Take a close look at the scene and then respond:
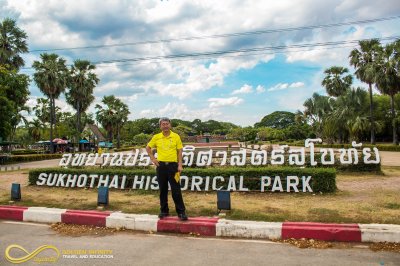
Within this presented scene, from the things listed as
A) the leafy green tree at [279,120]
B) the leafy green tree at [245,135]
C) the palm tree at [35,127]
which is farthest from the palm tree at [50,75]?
the leafy green tree at [279,120]

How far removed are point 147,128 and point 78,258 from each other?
122004 mm

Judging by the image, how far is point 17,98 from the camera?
99.1 feet

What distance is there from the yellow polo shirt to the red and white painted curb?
1.05 m

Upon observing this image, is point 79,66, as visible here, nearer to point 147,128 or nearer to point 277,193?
point 277,193

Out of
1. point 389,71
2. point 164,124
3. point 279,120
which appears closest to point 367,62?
point 389,71

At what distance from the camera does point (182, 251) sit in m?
4.66

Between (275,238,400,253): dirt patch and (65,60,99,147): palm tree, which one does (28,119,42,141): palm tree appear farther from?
(275,238,400,253): dirt patch

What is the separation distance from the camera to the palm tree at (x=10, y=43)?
33.7m

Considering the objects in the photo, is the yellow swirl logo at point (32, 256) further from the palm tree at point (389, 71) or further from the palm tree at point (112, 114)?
the palm tree at point (112, 114)

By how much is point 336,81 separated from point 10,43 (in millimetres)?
44220

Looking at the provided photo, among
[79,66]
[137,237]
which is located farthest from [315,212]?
[79,66]

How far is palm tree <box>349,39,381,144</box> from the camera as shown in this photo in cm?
3872

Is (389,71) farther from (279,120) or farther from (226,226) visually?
(279,120)

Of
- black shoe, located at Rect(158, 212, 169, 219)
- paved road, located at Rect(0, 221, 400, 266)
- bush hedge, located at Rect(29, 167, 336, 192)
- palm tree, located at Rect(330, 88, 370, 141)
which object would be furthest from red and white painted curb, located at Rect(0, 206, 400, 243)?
palm tree, located at Rect(330, 88, 370, 141)
